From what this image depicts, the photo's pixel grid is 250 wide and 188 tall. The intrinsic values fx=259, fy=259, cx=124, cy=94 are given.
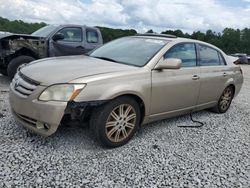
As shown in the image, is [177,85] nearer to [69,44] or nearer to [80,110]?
[80,110]

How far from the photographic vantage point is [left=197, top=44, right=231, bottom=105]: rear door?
4680mm

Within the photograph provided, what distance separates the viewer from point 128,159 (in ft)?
10.5

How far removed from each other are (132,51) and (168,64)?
2.30 feet

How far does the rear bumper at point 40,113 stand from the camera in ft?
9.80

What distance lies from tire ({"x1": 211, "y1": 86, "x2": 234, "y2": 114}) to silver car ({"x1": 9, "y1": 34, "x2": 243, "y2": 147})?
2.19 ft

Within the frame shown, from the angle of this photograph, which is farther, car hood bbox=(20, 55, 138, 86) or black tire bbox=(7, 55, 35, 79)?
black tire bbox=(7, 55, 35, 79)

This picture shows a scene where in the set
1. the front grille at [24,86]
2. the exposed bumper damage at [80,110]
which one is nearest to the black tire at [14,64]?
the front grille at [24,86]

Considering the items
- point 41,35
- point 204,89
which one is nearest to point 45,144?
point 204,89

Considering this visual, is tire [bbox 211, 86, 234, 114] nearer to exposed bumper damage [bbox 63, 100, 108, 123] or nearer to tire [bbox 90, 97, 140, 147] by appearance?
tire [bbox 90, 97, 140, 147]

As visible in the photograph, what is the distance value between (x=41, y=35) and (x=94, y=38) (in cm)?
169

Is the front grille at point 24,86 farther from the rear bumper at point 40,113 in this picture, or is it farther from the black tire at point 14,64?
the black tire at point 14,64

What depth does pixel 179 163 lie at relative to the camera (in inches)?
127

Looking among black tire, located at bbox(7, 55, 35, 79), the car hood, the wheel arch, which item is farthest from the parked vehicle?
the wheel arch

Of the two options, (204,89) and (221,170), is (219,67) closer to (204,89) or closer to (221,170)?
(204,89)
